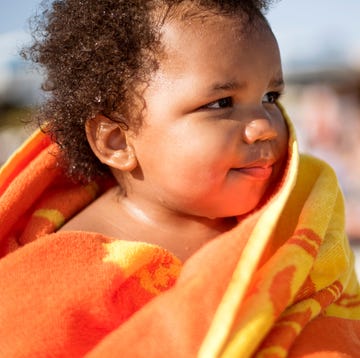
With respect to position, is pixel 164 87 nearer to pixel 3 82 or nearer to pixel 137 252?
pixel 137 252

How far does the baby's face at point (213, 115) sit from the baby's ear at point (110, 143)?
0.06m

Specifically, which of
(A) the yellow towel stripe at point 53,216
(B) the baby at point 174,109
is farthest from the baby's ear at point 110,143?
(A) the yellow towel stripe at point 53,216

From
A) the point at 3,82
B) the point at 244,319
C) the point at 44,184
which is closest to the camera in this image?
the point at 244,319

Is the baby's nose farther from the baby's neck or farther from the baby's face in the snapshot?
the baby's neck

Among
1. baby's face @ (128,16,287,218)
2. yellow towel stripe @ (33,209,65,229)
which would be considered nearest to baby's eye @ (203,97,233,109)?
baby's face @ (128,16,287,218)

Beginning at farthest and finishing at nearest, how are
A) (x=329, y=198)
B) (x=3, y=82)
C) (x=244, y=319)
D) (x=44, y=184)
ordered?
(x=3, y=82)
(x=44, y=184)
(x=329, y=198)
(x=244, y=319)

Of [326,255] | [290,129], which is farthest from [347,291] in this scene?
[290,129]

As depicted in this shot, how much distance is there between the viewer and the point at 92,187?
1.44 meters

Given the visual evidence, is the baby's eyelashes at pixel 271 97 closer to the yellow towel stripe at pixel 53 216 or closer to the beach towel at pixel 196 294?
the beach towel at pixel 196 294

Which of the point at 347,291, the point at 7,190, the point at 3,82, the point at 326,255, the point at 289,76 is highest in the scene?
the point at 7,190

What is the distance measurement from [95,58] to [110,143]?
16 cm

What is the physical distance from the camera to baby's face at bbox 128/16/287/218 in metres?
1.19

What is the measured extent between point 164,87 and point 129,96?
0.08 meters

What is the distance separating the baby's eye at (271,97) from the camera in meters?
1.29
